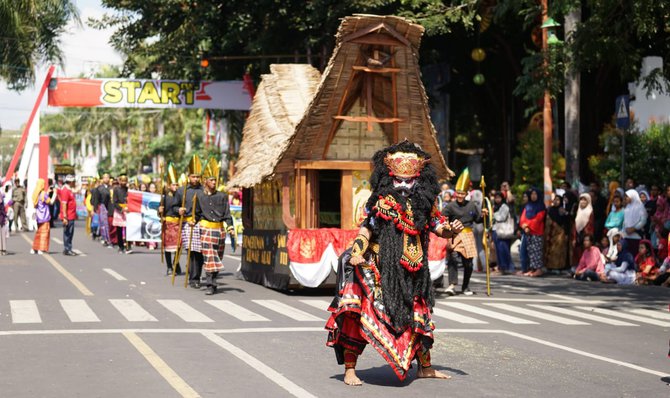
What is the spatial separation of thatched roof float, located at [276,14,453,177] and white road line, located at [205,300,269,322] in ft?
8.63

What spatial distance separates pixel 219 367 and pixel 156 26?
3075cm

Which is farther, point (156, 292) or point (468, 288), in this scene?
point (468, 288)

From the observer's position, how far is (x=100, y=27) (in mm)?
41531

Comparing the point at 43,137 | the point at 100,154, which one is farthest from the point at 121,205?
the point at 100,154

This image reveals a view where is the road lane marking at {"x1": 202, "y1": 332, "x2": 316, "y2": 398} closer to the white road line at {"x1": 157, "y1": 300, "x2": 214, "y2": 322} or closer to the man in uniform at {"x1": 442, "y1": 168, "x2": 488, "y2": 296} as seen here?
the white road line at {"x1": 157, "y1": 300, "x2": 214, "y2": 322}

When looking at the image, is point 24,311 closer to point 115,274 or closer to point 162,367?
point 162,367

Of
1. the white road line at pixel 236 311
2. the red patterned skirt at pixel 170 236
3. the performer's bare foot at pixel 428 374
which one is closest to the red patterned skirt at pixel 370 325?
the performer's bare foot at pixel 428 374

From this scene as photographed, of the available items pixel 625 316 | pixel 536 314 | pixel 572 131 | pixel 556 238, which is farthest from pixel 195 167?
pixel 572 131

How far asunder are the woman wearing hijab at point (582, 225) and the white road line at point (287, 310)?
355 inches

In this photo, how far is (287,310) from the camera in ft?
52.4

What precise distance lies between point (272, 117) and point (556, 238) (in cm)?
731

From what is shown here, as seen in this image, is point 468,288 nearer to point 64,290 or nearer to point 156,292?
point 156,292

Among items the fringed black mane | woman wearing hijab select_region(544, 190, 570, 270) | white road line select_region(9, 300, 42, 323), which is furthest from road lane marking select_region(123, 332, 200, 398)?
woman wearing hijab select_region(544, 190, 570, 270)

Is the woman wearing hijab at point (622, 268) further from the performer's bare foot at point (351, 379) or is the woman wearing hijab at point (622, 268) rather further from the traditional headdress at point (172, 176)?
the performer's bare foot at point (351, 379)
